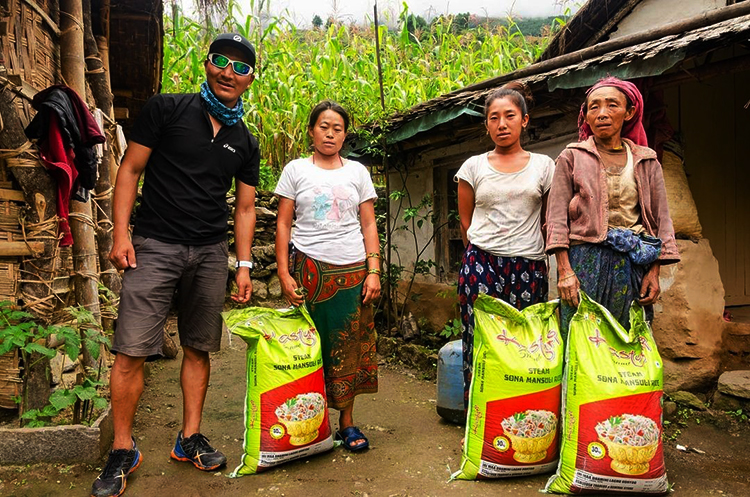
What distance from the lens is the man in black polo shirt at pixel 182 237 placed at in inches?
94.4

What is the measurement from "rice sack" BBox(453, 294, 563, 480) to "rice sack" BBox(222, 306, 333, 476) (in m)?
0.72

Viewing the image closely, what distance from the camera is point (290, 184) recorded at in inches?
107

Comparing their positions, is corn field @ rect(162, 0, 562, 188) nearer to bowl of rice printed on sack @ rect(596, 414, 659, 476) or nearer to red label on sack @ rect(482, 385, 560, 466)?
red label on sack @ rect(482, 385, 560, 466)

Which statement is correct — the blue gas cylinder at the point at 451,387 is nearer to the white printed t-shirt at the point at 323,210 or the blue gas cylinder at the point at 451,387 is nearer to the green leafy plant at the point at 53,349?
the white printed t-shirt at the point at 323,210

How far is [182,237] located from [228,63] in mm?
795

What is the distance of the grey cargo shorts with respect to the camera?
238 cm

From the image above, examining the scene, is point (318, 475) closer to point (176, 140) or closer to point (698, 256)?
point (176, 140)

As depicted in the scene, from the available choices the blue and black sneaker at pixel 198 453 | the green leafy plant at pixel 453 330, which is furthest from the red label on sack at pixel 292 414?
the green leafy plant at pixel 453 330

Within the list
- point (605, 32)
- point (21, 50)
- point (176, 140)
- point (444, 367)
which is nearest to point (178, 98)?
point (176, 140)

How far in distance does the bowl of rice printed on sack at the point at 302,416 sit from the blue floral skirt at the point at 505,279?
808mm

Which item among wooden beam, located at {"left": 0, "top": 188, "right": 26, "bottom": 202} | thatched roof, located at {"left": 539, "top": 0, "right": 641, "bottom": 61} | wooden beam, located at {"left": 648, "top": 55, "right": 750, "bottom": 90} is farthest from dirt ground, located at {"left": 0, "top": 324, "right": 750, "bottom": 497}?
thatched roof, located at {"left": 539, "top": 0, "right": 641, "bottom": 61}

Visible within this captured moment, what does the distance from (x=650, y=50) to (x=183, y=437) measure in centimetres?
313

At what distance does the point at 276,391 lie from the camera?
2.51m

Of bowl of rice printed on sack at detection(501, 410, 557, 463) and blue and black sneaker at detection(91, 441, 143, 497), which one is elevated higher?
bowl of rice printed on sack at detection(501, 410, 557, 463)
